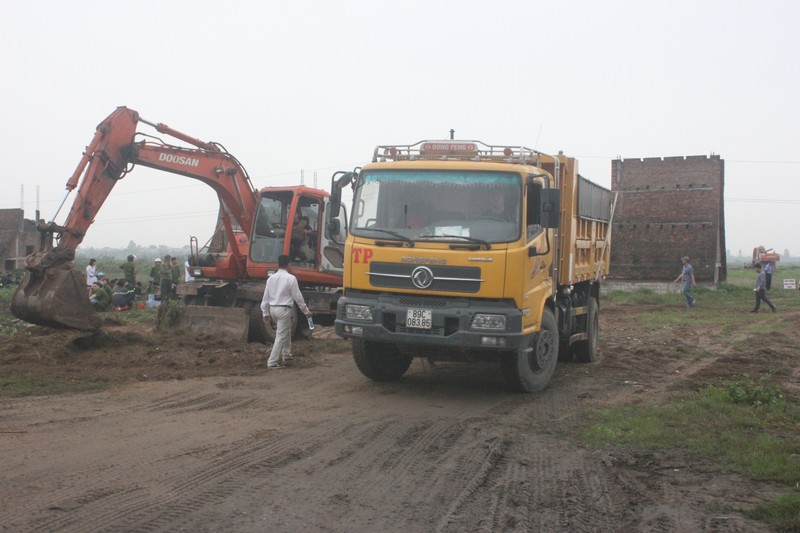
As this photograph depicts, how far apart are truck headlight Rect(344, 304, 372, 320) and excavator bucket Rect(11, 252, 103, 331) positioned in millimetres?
4972

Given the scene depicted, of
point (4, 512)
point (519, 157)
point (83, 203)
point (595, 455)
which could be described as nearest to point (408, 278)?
point (519, 157)

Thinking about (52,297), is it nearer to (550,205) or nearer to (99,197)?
(99,197)

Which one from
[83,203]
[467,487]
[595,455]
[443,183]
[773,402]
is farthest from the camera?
[83,203]

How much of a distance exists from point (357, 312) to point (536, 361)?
2424 millimetres

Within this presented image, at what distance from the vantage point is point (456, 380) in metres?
11.3

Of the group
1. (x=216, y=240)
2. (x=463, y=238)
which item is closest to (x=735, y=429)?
(x=463, y=238)

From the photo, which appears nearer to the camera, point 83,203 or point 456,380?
point 456,380

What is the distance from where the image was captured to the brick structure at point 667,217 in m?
33.4

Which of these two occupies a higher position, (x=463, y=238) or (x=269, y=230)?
(x=269, y=230)

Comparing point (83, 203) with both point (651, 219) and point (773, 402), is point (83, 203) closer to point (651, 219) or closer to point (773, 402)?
point (773, 402)

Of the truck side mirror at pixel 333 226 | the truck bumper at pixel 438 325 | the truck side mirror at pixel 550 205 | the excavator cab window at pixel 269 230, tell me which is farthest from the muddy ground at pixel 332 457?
the excavator cab window at pixel 269 230

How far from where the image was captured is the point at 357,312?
953 cm

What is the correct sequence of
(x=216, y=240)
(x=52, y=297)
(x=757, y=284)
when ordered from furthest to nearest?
(x=757, y=284) → (x=216, y=240) → (x=52, y=297)

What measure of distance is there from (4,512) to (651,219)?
3228 cm
